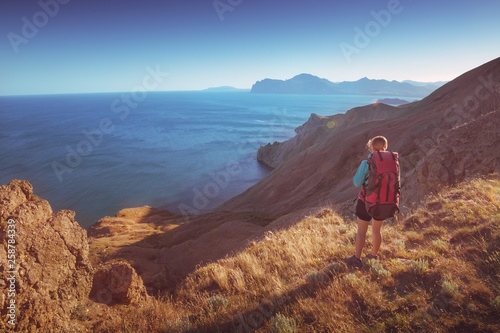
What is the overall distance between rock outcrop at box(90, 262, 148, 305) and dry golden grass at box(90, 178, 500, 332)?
0.64 metres

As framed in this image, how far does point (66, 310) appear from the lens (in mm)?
3939

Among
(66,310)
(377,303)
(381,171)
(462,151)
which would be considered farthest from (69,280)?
(462,151)

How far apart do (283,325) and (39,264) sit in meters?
4.35

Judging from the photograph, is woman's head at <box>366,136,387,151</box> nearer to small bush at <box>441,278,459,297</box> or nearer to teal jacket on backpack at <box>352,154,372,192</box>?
teal jacket on backpack at <box>352,154,372,192</box>

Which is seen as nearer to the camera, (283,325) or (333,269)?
(283,325)

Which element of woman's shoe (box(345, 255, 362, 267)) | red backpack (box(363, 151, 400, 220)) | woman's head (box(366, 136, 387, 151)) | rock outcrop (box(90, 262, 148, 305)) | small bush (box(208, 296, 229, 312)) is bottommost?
rock outcrop (box(90, 262, 148, 305))

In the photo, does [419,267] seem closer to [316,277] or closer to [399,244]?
[399,244]

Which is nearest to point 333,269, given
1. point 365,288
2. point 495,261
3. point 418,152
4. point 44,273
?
point 365,288

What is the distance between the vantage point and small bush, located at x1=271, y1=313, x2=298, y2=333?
2.94 m

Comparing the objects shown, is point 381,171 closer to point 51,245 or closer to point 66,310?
point 66,310

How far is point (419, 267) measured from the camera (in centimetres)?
374
